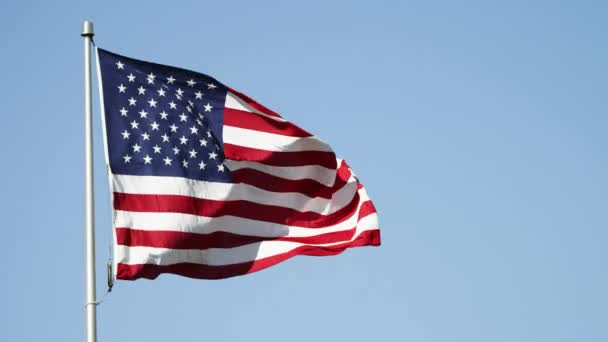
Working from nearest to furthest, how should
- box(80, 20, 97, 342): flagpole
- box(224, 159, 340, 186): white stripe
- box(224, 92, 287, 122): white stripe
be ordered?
1. box(80, 20, 97, 342): flagpole
2. box(224, 159, 340, 186): white stripe
3. box(224, 92, 287, 122): white stripe

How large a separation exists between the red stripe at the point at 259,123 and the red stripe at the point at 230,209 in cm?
146

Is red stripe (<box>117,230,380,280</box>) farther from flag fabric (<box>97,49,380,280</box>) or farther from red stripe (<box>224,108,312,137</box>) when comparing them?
red stripe (<box>224,108,312,137</box>)

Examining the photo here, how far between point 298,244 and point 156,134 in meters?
3.92

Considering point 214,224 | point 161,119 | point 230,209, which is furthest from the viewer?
point 230,209

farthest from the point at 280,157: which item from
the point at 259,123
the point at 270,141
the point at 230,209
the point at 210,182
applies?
the point at 210,182

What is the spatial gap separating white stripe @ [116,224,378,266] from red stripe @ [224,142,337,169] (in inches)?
58.9

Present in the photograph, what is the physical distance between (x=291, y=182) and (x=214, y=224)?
240 centimetres

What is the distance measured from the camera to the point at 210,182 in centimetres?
2380

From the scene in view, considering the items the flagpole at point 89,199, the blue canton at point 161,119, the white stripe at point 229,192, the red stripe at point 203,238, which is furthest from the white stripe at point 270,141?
the flagpole at point 89,199

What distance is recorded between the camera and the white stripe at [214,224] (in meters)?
22.1

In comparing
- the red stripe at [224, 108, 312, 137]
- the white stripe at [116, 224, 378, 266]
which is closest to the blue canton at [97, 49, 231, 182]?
the red stripe at [224, 108, 312, 137]

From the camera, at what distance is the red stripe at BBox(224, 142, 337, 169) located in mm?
24844

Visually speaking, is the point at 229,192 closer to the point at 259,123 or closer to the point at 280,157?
the point at 280,157

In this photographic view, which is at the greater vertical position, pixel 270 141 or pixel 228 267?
pixel 270 141
